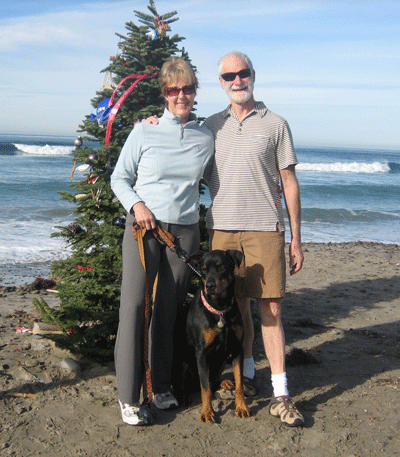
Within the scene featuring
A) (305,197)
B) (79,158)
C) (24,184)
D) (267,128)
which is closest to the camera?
(267,128)

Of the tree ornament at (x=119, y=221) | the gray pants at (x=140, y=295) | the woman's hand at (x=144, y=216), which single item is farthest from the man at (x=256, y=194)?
the tree ornament at (x=119, y=221)

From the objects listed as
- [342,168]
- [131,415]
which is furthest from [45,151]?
[131,415]

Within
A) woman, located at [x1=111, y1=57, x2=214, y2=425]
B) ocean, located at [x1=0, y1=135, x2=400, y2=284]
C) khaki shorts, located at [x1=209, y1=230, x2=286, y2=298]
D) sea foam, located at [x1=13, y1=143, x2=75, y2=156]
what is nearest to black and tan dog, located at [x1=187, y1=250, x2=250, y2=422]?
khaki shorts, located at [x1=209, y1=230, x2=286, y2=298]

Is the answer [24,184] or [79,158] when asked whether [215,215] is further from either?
[24,184]

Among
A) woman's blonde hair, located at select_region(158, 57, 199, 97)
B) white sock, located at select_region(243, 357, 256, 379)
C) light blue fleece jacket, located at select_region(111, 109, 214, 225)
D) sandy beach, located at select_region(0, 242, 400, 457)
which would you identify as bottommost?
sandy beach, located at select_region(0, 242, 400, 457)

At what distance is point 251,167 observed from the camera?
3266mm

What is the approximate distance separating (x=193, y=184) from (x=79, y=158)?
133cm

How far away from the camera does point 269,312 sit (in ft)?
11.3

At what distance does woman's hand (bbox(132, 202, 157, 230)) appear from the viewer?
3.05m

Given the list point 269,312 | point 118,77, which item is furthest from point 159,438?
point 118,77

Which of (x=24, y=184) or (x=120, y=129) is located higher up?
(x=120, y=129)

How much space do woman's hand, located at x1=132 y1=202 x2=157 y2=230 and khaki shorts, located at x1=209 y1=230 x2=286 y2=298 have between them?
0.61 m

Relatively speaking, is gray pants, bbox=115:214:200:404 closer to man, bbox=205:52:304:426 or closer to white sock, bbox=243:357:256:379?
man, bbox=205:52:304:426

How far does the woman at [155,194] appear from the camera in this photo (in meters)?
3.12
